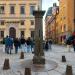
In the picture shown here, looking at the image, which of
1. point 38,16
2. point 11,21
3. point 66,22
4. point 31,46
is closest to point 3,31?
point 11,21

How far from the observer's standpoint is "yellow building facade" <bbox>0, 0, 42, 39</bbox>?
95375mm

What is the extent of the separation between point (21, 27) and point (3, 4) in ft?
27.0

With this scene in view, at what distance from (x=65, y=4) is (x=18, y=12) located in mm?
18071

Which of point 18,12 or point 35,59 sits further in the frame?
point 18,12

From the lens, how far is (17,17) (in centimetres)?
9681

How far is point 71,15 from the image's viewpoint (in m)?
79.0

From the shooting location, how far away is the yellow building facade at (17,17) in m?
95.4

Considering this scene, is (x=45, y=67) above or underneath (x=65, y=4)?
underneath

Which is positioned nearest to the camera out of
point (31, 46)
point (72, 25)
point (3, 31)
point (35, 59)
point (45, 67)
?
point (45, 67)

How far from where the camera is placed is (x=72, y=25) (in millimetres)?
78312

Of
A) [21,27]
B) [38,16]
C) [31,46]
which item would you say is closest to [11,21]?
[21,27]

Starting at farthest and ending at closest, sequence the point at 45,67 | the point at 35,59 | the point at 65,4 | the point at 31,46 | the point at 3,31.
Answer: the point at 3,31 → the point at 65,4 → the point at 31,46 → the point at 35,59 → the point at 45,67

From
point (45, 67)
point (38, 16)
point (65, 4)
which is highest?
point (65, 4)

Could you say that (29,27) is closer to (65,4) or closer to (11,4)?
(11,4)
